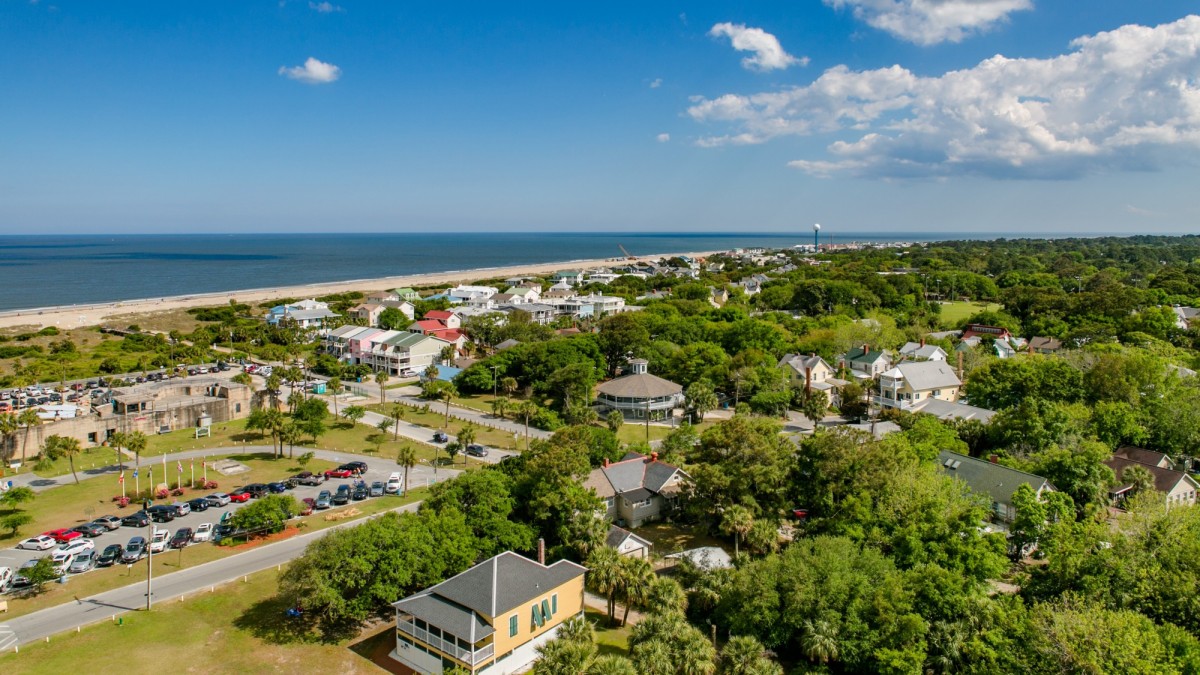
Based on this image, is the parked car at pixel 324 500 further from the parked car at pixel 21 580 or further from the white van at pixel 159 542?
the parked car at pixel 21 580

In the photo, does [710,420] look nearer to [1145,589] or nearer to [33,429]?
[1145,589]

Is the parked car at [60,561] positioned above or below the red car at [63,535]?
above

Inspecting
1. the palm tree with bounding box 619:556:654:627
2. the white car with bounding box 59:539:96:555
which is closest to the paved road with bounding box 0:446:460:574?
the white car with bounding box 59:539:96:555

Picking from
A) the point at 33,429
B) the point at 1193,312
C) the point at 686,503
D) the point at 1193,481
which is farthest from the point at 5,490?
the point at 1193,312

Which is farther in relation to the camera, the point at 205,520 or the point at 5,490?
the point at 5,490

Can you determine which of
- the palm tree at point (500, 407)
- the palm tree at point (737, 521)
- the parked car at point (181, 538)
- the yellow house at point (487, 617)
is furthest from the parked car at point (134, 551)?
the palm tree at point (500, 407)

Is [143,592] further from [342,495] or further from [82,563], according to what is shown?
Answer: [342,495]
